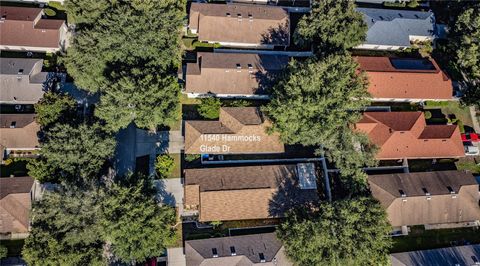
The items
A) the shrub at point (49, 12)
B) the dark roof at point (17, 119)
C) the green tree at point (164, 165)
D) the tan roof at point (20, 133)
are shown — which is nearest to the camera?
the tan roof at point (20, 133)

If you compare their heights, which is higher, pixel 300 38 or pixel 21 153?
pixel 300 38

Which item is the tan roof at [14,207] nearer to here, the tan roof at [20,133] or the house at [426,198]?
the tan roof at [20,133]

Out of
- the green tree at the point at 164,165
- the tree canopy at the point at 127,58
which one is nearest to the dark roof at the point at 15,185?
the tree canopy at the point at 127,58

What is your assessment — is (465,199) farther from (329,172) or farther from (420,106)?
(329,172)

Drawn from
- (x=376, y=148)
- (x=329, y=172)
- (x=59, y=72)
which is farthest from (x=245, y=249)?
(x=59, y=72)

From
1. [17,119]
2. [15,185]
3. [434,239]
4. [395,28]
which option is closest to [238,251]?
[434,239]

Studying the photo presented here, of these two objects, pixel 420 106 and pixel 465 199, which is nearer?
pixel 465 199
